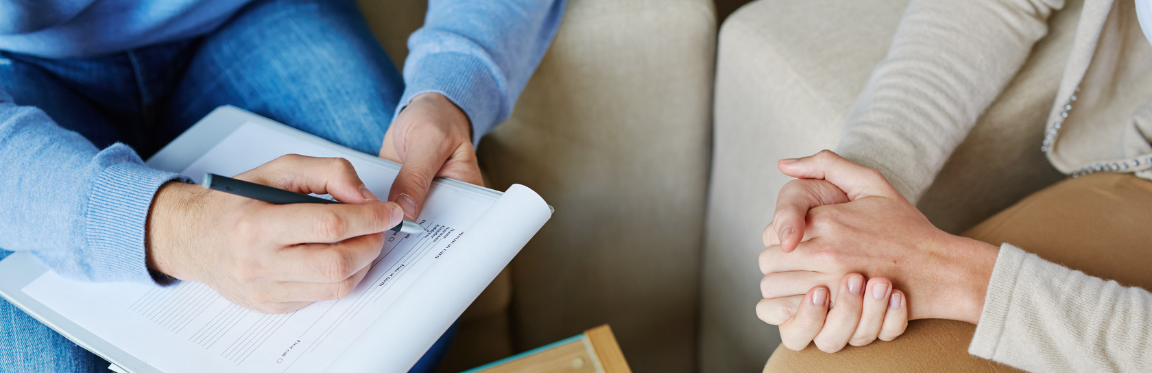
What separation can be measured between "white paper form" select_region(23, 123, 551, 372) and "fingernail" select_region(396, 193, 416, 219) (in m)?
0.02

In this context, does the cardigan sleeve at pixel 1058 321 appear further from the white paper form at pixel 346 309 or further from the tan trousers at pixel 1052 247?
the white paper form at pixel 346 309

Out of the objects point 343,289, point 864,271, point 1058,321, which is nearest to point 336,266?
point 343,289

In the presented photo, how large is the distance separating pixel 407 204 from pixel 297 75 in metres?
0.34

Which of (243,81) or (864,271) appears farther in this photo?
(243,81)

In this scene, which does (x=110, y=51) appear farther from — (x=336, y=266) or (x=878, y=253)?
(x=878, y=253)

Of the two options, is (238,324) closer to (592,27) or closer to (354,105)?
(354,105)

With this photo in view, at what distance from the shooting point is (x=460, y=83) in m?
0.64

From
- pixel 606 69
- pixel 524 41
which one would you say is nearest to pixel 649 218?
pixel 606 69

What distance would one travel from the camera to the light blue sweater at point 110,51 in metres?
0.45

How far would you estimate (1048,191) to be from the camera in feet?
2.06

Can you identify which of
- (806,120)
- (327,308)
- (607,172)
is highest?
(327,308)

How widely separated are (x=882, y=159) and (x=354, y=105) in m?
0.55

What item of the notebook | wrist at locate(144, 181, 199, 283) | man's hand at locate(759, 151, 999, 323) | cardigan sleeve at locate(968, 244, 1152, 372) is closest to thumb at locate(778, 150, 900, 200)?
man's hand at locate(759, 151, 999, 323)

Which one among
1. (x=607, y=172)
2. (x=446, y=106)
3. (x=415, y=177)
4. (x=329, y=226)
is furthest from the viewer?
(x=607, y=172)
